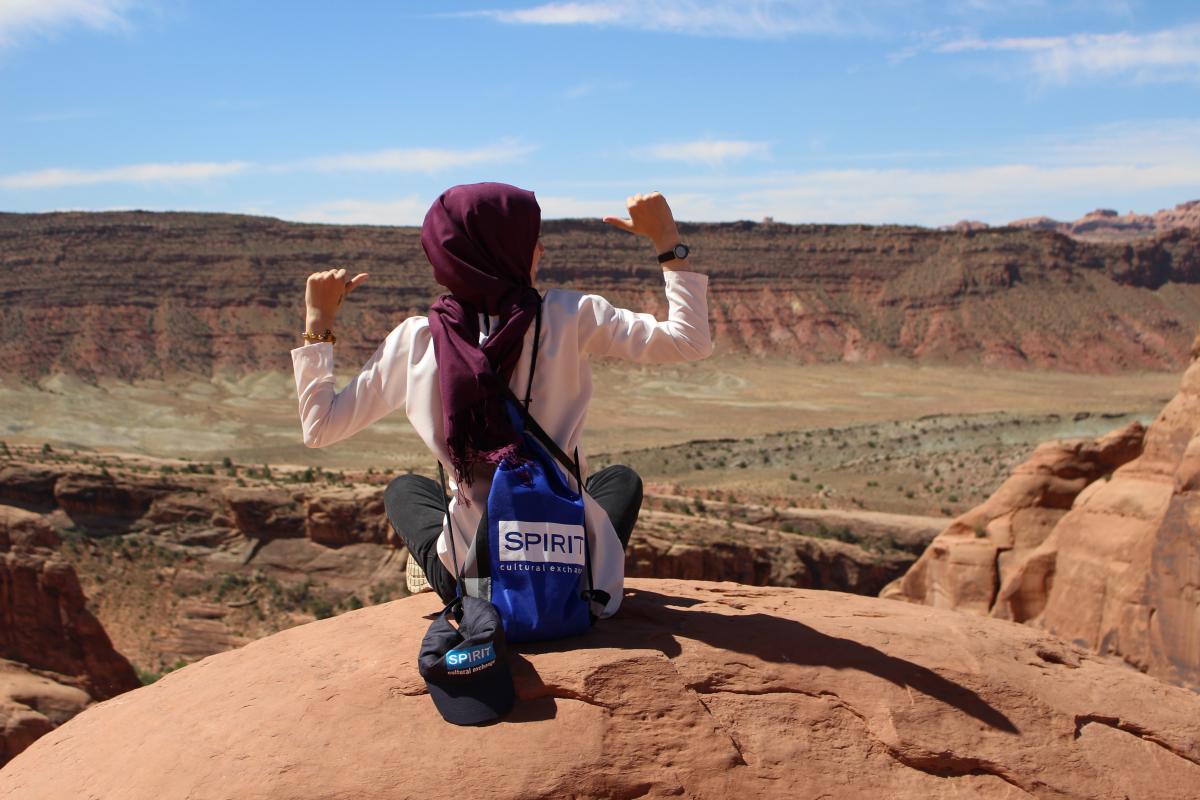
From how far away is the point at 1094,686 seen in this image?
477 centimetres

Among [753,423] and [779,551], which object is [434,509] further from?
[753,423]

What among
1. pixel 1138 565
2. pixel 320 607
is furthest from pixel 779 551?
pixel 1138 565

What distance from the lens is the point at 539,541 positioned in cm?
412

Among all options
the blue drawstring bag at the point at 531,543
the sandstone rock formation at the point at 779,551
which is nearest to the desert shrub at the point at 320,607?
the sandstone rock formation at the point at 779,551

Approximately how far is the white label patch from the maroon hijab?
0.27m

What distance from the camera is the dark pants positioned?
4688 millimetres

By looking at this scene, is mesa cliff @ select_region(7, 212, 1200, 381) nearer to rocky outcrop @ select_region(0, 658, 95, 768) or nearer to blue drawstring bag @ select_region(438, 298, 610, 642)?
rocky outcrop @ select_region(0, 658, 95, 768)

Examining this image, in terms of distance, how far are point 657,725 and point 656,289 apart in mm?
82309

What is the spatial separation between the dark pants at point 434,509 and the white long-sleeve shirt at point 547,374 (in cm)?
22

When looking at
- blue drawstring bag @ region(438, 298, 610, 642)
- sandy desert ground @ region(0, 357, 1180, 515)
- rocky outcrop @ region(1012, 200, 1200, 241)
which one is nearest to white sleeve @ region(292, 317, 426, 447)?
blue drawstring bag @ region(438, 298, 610, 642)

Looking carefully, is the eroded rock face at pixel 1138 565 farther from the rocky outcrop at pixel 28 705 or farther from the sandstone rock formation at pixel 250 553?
the rocky outcrop at pixel 28 705

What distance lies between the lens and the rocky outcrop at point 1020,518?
13.1 meters

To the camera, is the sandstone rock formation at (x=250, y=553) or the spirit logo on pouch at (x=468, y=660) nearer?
the spirit logo on pouch at (x=468, y=660)

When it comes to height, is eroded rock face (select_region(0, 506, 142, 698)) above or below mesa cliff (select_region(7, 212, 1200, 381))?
below
